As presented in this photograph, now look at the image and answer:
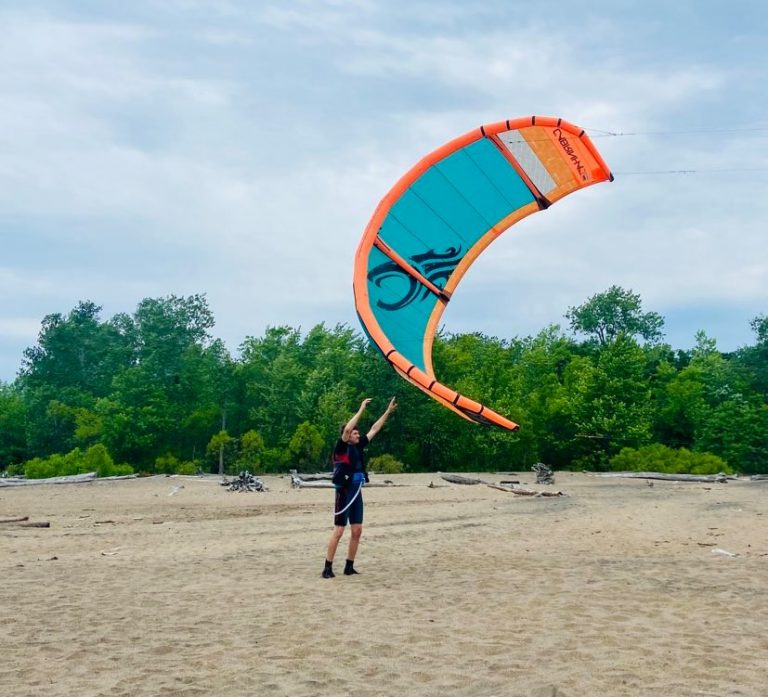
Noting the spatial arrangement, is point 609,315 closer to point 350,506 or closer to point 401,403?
point 401,403

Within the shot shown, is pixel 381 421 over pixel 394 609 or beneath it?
over

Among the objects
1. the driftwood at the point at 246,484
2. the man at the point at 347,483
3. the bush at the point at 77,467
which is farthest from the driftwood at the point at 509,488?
the bush at the point at 77,467

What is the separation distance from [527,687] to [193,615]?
2.84m

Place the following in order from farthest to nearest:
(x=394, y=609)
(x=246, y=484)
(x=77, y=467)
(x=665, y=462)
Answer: (x=77, y=467)
(x=665, y=462)
(x=246, y=484)
(x=394, y=609)

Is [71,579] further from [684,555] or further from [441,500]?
[441,500]

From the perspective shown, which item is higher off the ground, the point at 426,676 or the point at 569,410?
the point at 569,410

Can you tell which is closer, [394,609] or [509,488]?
[394,609]

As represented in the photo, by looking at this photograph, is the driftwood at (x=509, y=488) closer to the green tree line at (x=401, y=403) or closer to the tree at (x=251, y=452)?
the green tree line at (x=401, y=403)

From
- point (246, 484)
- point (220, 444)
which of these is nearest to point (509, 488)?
point (246, 484)

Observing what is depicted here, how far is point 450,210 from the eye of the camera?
31.7ft

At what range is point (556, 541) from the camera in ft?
32.9

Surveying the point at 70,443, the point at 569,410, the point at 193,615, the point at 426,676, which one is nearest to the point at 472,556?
the point at 193,615

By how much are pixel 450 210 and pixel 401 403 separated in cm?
2612

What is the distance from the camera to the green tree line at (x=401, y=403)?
35.4 m
